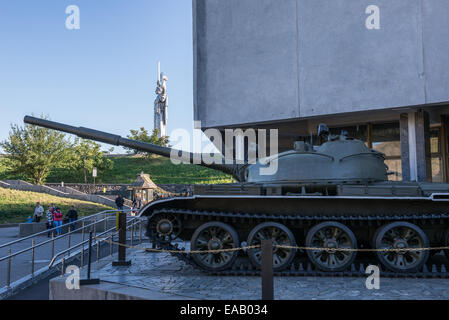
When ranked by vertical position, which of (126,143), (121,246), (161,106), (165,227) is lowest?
(121,246)

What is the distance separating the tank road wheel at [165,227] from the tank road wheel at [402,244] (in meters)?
4.33

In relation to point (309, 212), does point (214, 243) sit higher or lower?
lower

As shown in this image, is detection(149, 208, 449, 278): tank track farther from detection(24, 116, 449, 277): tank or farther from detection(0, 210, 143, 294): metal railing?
detection(0, 210, 143, 294): metal railing

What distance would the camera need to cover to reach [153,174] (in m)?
47.8

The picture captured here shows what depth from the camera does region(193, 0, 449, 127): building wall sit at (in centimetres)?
1191

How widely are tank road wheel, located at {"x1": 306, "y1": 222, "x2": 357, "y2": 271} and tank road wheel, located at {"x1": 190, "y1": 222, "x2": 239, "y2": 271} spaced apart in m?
1.67

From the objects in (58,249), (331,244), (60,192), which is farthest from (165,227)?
Result: (60,192)

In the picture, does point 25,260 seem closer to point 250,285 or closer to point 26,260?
point 26,260

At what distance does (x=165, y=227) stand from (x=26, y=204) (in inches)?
844

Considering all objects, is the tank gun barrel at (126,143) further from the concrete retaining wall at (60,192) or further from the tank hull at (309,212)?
the concrete retaining wall at (60,192)

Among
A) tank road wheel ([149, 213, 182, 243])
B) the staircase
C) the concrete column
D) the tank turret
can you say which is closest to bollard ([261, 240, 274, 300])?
tank road wheel ([149, 213, 182, 243])

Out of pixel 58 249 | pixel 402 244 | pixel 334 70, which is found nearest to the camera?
pixel 402 244
